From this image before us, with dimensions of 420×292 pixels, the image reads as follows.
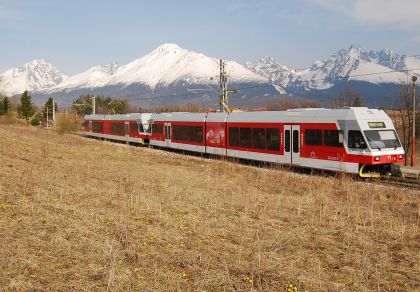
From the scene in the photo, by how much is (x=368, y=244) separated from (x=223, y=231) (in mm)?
2914

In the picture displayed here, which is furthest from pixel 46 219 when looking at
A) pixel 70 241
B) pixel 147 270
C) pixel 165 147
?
pixel 165 147

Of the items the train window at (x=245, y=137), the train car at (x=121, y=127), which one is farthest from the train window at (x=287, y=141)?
the train car at (x=121, y=127)

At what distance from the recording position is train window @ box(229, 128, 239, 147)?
28.0 meters

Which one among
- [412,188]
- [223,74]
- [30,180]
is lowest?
[412,188]

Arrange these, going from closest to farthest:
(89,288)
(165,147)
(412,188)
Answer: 1. (89,288)
2. (412,188)
3. (165,147)

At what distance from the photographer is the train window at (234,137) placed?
2805 centimetres

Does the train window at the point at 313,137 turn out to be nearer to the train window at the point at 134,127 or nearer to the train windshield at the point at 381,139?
the train windshield at the point at 381,139

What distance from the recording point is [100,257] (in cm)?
716

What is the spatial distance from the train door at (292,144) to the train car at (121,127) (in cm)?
2077

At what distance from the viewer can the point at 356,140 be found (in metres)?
19.6

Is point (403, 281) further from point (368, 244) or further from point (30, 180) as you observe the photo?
point (30, 180)

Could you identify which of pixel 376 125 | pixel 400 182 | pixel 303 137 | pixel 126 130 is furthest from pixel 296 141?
pixel 126 130

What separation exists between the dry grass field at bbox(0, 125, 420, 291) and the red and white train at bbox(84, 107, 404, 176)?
16.1 ft

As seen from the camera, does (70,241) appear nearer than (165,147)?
Yes
